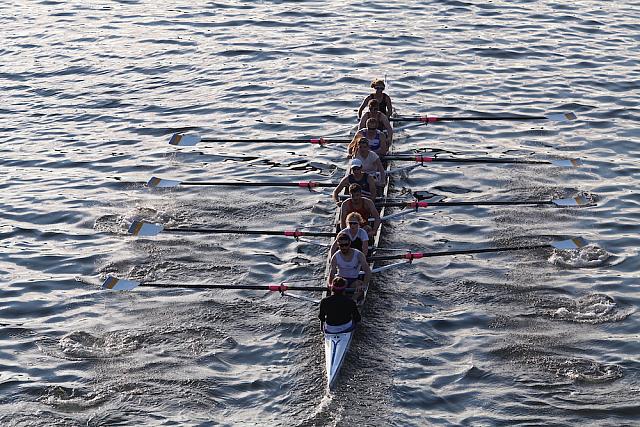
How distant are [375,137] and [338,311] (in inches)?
349

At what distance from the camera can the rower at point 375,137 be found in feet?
87.9

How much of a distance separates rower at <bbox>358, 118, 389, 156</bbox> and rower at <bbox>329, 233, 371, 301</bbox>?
6.49 meters

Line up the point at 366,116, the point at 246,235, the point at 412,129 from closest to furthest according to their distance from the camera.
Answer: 1. the point at 246,235
2. the point at 366,116
3. the point at 412,129

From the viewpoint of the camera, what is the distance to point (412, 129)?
32.5 m

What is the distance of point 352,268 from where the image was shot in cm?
2097

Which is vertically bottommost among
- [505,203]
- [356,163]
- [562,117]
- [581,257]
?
[562,117]

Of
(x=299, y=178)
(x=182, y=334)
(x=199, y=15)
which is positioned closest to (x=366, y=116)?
(x=299, y=178)

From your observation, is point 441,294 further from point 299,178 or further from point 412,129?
point 412,129

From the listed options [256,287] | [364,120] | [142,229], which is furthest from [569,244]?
[142,229]

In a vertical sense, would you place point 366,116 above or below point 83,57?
above

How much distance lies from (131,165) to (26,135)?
493 centimetres

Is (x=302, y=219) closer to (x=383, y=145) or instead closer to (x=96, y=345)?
(x=383, y=145)

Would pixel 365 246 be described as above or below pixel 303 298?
above

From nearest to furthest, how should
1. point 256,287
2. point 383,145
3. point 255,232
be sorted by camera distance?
1. point 256,287
2. point 255,232
3. point 383,145
